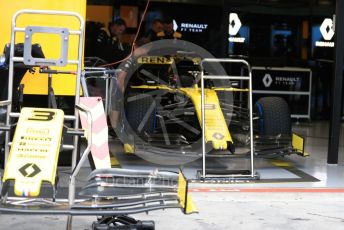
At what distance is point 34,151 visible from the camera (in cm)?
409

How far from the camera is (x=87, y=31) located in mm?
12336

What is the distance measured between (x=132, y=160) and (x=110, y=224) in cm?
354

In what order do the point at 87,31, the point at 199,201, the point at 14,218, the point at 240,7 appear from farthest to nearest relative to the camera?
1. the point at 240,7
2. the point at 87,31
3. the point at 199,201
4. the point at 14,218

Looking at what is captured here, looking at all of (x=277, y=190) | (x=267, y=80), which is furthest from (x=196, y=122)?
(x=267, y=80)

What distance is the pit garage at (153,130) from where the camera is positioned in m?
4.17

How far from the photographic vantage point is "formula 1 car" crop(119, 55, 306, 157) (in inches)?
289

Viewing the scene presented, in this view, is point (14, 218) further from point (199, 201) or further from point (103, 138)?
point (199, 201)

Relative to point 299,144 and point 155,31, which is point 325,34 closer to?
point 155,31

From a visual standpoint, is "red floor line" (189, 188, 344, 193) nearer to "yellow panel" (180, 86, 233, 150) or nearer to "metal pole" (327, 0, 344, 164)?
"yellow panel" (180, 86, 233, 150)

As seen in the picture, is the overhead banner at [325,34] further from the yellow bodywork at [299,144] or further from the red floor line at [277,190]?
the red floor line at [277,190]

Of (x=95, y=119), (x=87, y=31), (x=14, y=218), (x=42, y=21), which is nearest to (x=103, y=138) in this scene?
(x=95, y=119)

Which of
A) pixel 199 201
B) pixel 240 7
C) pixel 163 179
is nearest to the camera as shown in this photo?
pixel 163 179

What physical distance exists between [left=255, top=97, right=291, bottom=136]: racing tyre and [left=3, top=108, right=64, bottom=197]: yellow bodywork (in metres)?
4.18

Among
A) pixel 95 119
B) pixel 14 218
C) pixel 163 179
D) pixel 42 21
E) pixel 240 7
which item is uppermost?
pixel 240 7
